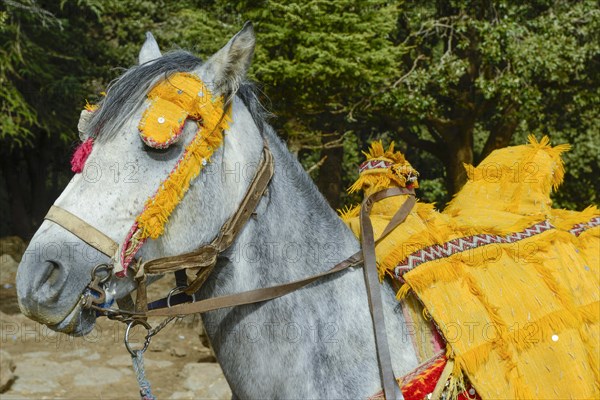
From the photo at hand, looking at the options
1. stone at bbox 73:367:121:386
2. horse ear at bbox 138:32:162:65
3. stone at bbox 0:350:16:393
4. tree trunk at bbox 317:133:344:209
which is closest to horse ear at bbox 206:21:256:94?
horse ear at bbox 138:32:162:65

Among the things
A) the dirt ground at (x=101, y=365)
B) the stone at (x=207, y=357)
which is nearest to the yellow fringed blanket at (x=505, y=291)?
the dirt ground at (x=101, y=365)

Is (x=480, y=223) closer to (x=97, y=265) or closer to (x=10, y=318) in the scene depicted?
(x=97, y=265)

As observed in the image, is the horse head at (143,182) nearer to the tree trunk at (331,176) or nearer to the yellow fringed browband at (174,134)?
the yellow fringed browband at (174,134)

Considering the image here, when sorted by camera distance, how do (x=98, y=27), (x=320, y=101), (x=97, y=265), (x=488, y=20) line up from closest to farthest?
(x=97, y=265), (x=320, y=101), (x=488, y=20), (x=98, y=27)

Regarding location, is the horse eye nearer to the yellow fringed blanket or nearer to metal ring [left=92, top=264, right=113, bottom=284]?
metal ring [left=92, top=264, right=113, bottom=284]

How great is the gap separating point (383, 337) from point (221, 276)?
1.86 feet

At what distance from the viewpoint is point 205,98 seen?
1923mm

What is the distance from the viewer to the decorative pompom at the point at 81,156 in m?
1.83

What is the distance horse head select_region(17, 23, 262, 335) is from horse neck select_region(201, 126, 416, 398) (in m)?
0.17

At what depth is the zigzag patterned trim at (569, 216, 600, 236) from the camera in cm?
284

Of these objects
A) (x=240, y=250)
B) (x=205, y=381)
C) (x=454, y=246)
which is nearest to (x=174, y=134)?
(x=240, y=250)

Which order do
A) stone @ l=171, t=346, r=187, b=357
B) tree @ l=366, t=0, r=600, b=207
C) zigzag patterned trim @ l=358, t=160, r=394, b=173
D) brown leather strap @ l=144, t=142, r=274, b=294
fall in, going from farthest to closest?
1. tree @ l=366, t=0, r=600, b=207
2. stone @ l=171, t=346, r=187, b=357
3. zigzag patterned trim @ l=358, t=160, r=394, b=173
4. brown leather strap @ l=144, t=142, r=274, b=294

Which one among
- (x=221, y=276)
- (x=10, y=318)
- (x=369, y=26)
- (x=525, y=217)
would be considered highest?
(x=221, y=276)

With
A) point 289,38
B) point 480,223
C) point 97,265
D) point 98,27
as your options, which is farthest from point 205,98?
point 98,27
